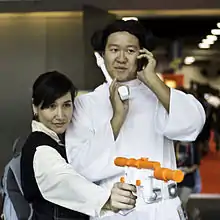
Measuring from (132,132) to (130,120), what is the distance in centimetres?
5

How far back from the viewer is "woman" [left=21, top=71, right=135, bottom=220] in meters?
1.73

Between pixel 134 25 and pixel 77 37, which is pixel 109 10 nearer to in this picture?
pixel 77 37

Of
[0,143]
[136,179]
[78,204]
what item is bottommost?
[0,143]

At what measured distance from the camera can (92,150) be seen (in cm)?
194

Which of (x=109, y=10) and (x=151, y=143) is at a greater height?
(x=109, y=10)

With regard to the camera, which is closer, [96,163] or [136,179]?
[136,179]

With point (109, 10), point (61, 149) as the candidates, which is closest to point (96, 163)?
point (61, 149)

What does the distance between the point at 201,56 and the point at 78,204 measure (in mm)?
16739

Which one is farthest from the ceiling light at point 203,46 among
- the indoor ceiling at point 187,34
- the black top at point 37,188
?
the black top at point 37,188

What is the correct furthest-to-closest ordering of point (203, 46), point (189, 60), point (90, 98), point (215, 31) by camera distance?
point (189, 60), point (203, 46), point (215, 31), point (90, 98)

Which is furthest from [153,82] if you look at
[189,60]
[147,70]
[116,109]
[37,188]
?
[189,60]

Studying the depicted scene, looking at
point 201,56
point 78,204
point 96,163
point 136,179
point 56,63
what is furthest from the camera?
point 201,56

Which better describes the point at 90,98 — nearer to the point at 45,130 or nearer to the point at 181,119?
the point at 45,130

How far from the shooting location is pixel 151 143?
2074 millimetres
